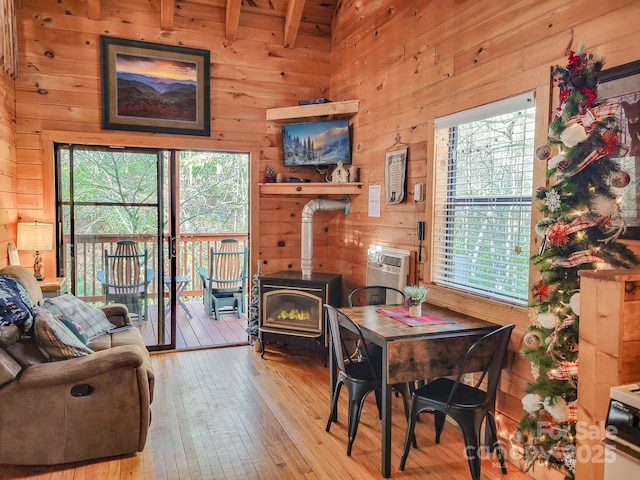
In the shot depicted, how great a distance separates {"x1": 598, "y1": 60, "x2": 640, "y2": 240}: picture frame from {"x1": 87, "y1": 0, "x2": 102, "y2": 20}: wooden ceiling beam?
4.37 metres

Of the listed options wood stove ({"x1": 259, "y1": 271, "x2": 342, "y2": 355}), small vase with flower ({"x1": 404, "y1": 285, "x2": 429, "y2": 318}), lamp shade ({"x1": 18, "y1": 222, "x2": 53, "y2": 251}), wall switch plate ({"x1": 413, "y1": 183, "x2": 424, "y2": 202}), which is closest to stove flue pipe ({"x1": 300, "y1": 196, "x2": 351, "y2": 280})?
wood stove ({"x1": 259, "y1": 271, "x2": 342, "y2": 355})

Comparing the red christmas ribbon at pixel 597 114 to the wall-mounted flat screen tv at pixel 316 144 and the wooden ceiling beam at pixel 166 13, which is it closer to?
the wall-mounted flat screen tv at pixel 316 144

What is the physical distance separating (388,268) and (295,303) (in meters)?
1.11

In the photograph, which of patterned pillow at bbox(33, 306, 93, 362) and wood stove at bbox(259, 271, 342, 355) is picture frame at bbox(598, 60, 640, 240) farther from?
patterned pillow at bbox(33, 306, 93, 362)

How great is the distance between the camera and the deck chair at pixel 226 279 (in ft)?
20.8

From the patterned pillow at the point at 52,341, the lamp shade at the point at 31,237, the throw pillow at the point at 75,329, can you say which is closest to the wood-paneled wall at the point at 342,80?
the lamp shade at the point at 31,237

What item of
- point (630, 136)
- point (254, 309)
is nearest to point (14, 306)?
point (254, 309)

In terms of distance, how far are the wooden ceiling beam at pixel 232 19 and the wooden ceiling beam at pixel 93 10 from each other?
1.20 metres

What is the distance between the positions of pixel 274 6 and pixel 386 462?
461 cm

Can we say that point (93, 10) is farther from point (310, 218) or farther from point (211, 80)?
point (310, 218)

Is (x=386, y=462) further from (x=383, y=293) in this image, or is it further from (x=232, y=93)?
(x=232, y=93)

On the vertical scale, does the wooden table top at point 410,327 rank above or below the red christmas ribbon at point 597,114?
below

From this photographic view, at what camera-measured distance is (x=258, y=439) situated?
3115mm

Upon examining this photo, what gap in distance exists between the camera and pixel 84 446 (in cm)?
282
